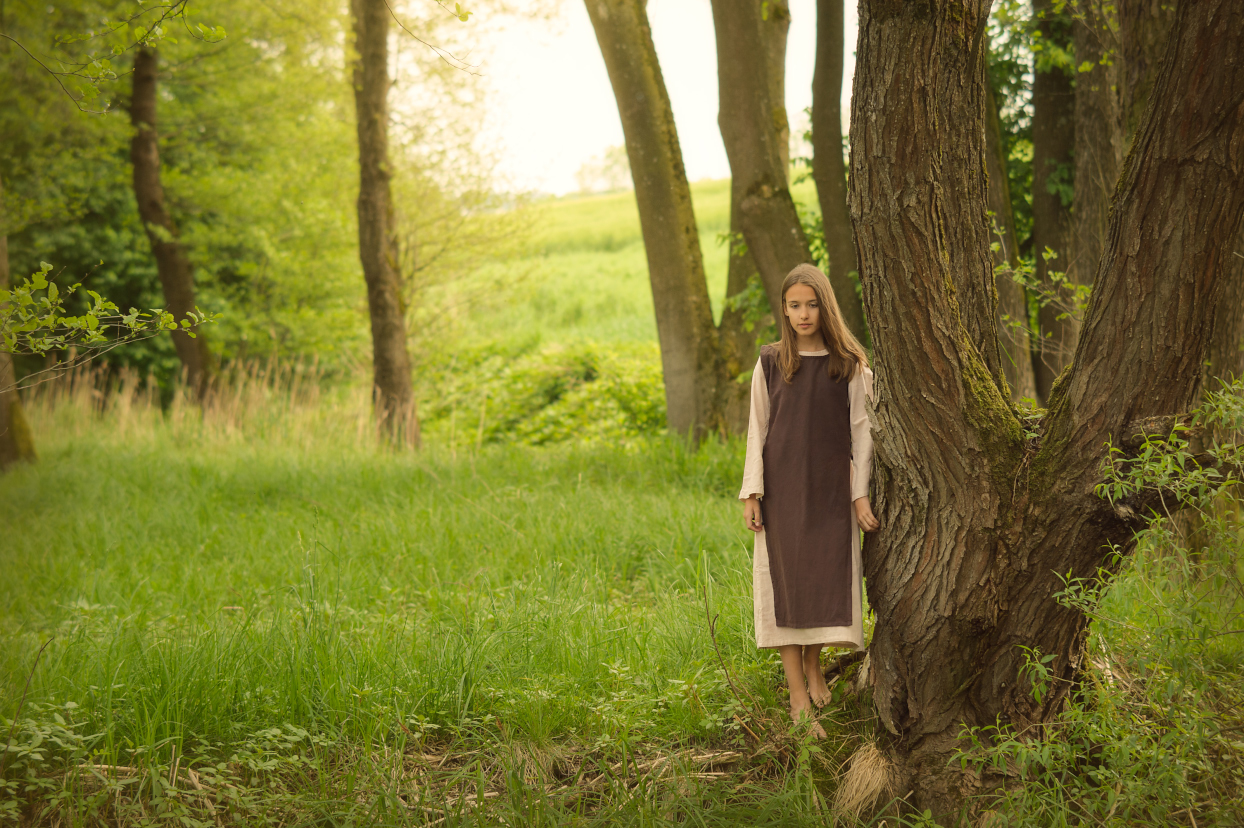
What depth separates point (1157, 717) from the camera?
248cm

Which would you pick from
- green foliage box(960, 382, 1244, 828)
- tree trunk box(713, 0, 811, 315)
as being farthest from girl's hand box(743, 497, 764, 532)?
tree trunk box(713, 0, 811, 315)

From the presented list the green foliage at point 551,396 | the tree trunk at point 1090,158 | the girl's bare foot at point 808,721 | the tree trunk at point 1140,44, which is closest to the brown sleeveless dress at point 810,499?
the girl's bare foot at point 808,721

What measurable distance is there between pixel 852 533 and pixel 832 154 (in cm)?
378

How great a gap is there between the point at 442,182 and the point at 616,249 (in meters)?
21.2

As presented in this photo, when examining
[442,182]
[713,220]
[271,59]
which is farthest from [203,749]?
[713,220]

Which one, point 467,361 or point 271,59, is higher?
point 271,59

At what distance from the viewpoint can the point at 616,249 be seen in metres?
35.5

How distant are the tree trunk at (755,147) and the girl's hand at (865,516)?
3.58m

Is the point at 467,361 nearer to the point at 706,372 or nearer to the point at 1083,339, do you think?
the point at 706,372

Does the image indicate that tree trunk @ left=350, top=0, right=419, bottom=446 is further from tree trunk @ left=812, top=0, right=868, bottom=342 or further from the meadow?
tree trunk @ left=812, top=0, right=868, bottom=342

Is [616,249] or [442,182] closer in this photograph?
[442,182]

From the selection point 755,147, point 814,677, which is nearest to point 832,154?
point 755,147

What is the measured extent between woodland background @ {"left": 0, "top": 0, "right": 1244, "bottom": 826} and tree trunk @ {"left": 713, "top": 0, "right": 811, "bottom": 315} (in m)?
0.03

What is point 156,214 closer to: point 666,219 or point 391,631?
point 666,219
